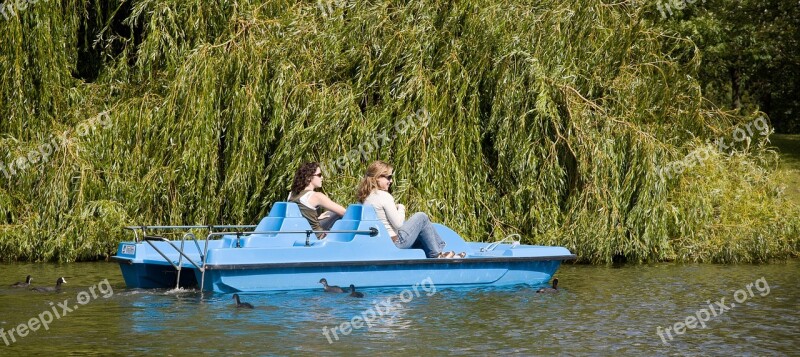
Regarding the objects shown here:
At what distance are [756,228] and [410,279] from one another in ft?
18.8

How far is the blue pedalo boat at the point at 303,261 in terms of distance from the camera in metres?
10.6

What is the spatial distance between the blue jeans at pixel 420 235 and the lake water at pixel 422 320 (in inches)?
18.2

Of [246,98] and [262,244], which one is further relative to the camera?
[246,98]

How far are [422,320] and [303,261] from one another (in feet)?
6.35

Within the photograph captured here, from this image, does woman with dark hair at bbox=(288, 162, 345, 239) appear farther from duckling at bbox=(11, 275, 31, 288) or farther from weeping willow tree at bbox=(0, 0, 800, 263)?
duckling at bbox=(11, 275, 31, 288)

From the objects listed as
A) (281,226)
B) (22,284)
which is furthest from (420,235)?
(22,284)

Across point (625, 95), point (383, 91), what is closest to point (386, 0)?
point (383, 91)

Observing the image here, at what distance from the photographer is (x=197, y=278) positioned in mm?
10688

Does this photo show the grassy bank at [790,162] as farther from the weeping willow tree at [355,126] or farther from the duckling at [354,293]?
the duckling at [354,293]

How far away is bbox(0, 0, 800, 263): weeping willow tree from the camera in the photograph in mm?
13742

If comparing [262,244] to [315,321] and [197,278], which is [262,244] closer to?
[197,278]

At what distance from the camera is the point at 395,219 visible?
1180 cm

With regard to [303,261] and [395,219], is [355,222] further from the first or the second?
[303,261]

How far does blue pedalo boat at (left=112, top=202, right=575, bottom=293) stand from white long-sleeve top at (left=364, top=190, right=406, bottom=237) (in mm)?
416
